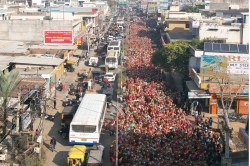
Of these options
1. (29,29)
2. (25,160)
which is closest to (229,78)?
(25,160)

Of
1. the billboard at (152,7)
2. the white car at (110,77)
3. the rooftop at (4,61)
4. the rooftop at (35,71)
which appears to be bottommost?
the white car at (110,77)

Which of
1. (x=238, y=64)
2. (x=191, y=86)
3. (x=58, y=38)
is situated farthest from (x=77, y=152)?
(x=58, y=38)

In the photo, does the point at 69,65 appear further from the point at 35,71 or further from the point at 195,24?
the point at 195,24

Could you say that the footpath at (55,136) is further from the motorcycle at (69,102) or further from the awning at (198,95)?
the awning at (198,95)

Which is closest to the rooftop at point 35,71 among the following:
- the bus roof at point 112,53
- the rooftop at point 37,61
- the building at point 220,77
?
the rooftop at point 37,61

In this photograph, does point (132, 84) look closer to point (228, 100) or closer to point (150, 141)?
point (228, 100)

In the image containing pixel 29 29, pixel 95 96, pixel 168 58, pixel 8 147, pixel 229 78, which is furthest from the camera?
pixel 29 29
